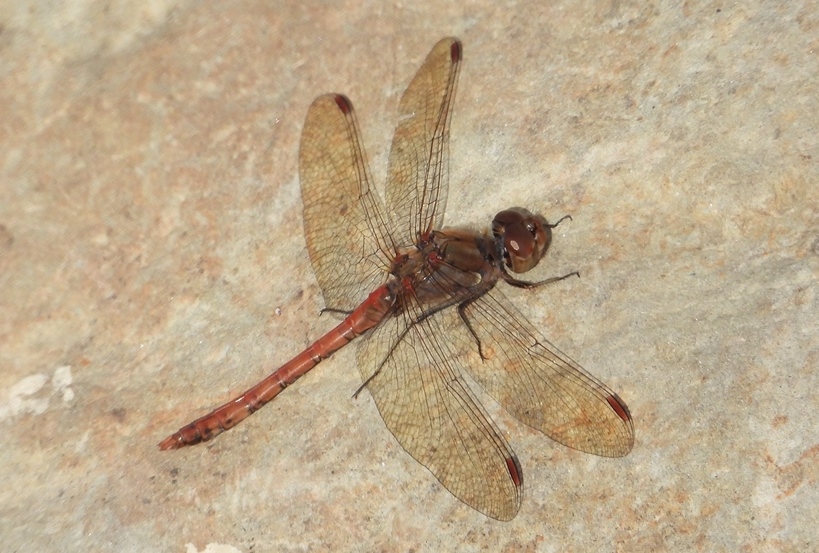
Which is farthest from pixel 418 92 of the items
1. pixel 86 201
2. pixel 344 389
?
pixel 86 201

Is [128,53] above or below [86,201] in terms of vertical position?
above

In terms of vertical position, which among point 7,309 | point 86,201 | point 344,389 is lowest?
point 344,389

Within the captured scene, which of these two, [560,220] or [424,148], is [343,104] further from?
[560,220]

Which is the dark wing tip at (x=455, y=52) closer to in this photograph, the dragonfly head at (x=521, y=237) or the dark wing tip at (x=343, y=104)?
the dark wing tip at (x=343, y=104)

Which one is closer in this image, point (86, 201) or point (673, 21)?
point (673, 21)

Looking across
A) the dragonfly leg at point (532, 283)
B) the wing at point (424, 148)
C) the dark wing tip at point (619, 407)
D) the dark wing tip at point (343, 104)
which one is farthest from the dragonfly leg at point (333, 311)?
the dark wing tip at point (619, 407)

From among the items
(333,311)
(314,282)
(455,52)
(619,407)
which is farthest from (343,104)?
(619,407)

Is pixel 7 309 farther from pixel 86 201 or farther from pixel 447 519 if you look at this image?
pixel 447 519

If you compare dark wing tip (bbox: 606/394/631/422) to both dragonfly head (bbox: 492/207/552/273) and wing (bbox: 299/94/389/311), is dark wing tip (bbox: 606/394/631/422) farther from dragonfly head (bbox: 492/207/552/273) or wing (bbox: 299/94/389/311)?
wing (bbox: 299/94/389/311)
